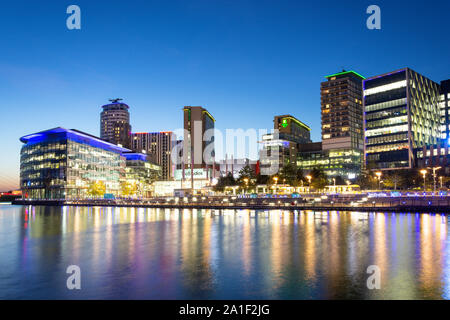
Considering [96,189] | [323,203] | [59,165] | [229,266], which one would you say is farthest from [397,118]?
[229,266]

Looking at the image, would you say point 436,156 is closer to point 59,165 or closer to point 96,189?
point 96,189

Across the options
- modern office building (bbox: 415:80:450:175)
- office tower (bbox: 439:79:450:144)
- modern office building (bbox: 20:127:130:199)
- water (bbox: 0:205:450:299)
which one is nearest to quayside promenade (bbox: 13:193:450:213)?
water (bbox: 0:205:450:299)

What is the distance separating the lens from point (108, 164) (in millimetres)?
196125

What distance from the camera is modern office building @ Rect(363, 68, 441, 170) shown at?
536ft

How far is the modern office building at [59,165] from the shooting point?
159375 millimetres

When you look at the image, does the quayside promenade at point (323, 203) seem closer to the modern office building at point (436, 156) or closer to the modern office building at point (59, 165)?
the modern office building at point (59, 165)

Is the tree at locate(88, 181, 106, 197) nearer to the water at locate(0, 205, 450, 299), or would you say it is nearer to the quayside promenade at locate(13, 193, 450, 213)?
the quayside promenade at locate(13, 193, 450, 213)

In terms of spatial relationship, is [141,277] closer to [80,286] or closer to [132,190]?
[80,286]

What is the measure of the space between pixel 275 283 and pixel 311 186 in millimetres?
137888

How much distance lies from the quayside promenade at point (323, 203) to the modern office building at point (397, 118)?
87281 mm

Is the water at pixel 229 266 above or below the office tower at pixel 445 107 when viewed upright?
below

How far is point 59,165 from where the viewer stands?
6289 inches

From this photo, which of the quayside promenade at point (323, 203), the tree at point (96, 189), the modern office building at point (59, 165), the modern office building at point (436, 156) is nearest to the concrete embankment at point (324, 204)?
the quayside promenade at point (323, 203)

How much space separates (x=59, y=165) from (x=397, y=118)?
154 m
